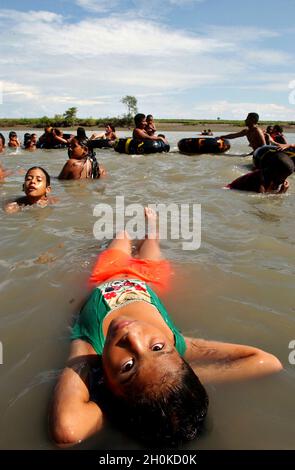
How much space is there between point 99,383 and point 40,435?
1.49 ft

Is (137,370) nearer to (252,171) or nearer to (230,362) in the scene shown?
(230,362)

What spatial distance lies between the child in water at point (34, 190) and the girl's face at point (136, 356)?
4539 millimetres

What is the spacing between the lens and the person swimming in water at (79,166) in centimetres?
883

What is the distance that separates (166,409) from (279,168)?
6.15 meters

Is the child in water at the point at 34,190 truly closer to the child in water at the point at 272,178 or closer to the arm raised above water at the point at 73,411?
the child in water at the point at 272,178

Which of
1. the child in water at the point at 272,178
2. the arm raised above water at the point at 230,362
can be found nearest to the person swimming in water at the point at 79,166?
the child in water at the point at 272,178

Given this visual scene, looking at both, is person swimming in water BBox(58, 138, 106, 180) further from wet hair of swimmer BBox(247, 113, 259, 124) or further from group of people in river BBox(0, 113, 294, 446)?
group of people in river BBox(0, 113, 294, 446)

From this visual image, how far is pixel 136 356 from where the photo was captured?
203 centimetres

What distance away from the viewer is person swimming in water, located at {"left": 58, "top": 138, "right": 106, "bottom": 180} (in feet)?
29.0

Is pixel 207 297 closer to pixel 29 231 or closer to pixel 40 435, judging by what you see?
pixel 40 435

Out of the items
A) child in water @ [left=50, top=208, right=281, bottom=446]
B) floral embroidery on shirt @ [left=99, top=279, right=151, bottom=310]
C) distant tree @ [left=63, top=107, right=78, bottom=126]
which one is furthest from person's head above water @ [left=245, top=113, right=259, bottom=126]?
distant tree @ [left=63, top=107, right=78, bottom=126]

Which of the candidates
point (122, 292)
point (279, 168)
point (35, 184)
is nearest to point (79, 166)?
point (35, 184)

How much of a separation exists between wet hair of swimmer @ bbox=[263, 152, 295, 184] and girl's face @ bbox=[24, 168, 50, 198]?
4086 millimetres
